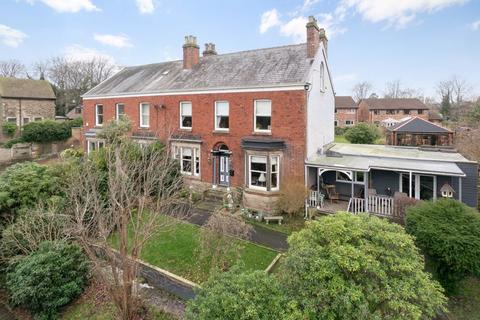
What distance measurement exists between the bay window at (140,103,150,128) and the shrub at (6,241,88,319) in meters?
14.0

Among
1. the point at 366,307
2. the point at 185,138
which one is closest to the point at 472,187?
the point at 366,307

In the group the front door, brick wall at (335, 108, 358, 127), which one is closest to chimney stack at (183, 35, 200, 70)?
the front door

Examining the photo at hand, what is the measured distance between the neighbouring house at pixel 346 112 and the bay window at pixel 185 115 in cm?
5135

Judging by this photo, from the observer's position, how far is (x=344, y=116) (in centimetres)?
6656

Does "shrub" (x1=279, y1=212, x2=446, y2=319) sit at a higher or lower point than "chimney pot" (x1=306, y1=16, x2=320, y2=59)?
lower

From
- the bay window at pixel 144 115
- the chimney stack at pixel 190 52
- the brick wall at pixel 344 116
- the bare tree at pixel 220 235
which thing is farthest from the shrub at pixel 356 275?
the brick wall at pixel 344 116

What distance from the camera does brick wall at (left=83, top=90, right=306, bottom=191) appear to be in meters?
17.2

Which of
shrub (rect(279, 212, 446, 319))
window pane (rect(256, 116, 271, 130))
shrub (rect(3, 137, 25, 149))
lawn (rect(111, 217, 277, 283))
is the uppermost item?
window pane (rect(256, 116, 271, 130))

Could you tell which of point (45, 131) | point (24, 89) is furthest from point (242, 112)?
point (24, 89)

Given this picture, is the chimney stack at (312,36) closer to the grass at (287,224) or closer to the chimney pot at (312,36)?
the chimney pot at (312,36)

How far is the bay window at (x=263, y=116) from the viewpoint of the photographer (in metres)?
18.2

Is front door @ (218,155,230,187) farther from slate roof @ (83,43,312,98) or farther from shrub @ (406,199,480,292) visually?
shrub @ (406,199,480,292)

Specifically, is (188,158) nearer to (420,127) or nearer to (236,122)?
(236,122)

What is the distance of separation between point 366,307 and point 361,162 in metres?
12.1
